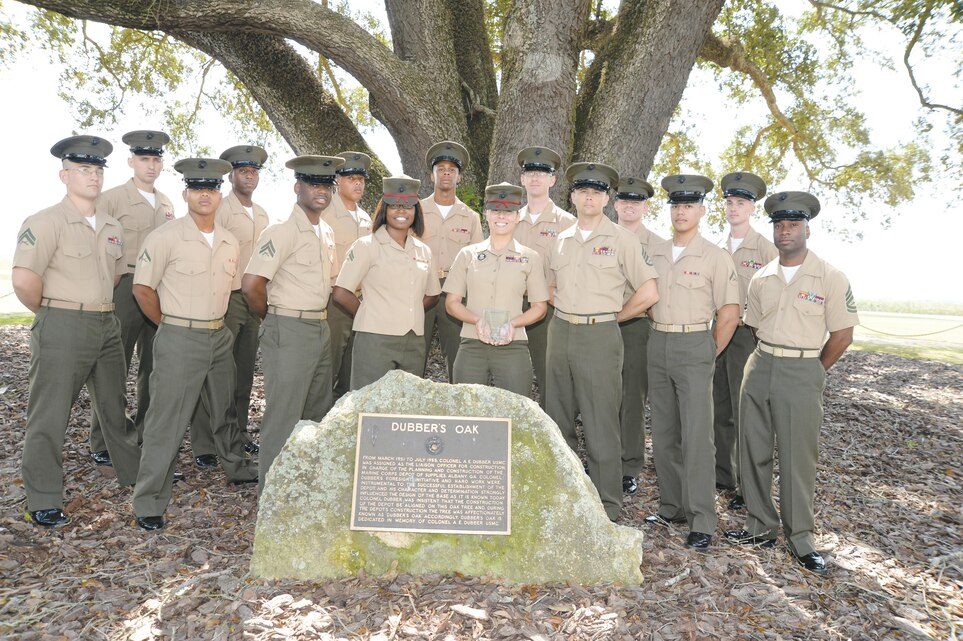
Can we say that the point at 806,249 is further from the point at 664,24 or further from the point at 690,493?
the point at 664,24

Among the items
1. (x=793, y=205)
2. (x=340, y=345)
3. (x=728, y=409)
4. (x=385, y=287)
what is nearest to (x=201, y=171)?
(x=385, y=287)

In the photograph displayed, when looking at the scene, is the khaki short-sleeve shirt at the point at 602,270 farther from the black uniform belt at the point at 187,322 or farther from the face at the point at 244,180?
the face at the point at 244,180

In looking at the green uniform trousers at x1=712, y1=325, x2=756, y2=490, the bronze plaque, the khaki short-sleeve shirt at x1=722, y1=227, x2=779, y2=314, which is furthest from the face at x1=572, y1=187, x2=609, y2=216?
the bronze plaque

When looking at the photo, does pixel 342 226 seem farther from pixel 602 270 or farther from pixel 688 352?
pixel 688 352

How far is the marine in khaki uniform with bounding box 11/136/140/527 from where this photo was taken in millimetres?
4605

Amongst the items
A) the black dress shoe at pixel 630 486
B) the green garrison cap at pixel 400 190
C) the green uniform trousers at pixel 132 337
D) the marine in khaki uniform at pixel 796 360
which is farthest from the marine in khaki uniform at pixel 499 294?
the green uniform trousers at pixel 132 337

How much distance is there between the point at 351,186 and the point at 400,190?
1.54 m

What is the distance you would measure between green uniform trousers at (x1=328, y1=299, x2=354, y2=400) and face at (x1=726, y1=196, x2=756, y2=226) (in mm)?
3562

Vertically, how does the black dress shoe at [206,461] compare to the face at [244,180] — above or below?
below

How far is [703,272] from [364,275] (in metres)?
2.58

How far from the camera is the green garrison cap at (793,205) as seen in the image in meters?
4.46

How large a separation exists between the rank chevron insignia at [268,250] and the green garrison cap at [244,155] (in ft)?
4.59

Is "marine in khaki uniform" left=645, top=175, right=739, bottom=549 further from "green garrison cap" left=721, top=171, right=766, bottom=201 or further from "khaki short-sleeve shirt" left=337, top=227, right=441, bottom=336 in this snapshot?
"khaki short-sleeve shirt" left=337, top=227, right=441, bottom=336

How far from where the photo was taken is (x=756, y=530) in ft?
15.5
